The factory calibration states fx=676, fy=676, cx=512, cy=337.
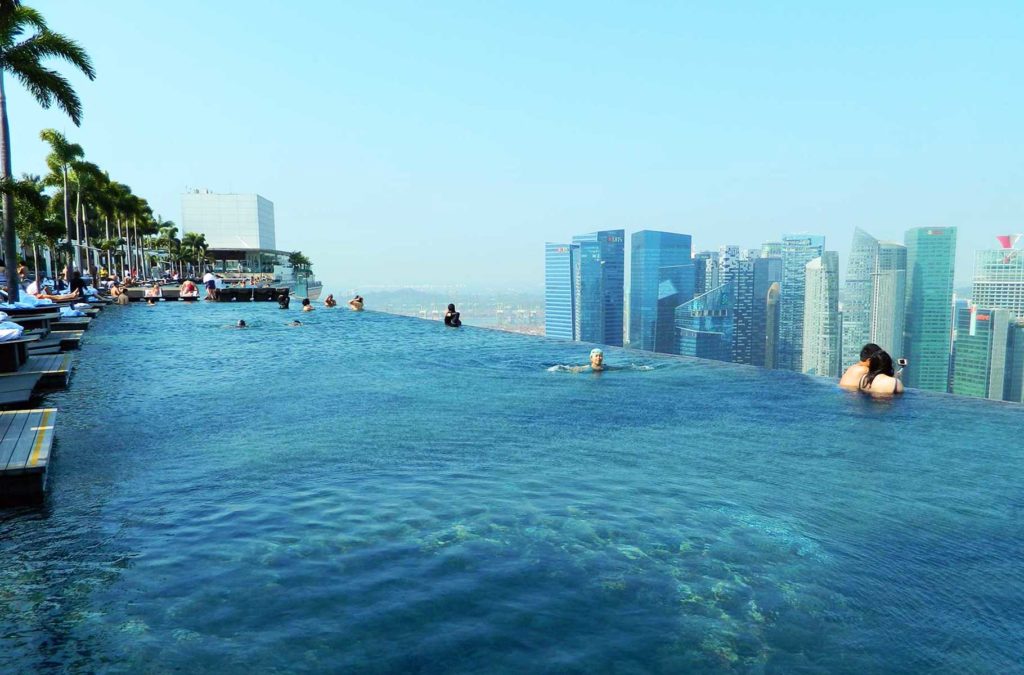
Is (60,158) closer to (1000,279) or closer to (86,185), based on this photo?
(86,185)

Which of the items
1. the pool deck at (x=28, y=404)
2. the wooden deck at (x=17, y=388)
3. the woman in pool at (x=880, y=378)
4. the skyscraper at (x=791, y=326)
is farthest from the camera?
the skyscraper at (x=791, y=326)

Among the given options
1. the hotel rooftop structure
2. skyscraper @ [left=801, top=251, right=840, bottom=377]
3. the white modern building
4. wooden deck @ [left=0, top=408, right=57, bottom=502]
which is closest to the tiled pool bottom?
wooden deck @ [left=0, top=408, right=57, bottom=502]

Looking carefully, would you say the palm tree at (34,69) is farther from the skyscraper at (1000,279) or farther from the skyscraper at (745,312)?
the skyscraper at (1000,279)

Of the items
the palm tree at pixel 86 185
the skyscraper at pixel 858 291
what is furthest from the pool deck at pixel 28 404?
the skyscraper at pixel 858 291

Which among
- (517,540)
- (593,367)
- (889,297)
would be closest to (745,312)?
(889,297)

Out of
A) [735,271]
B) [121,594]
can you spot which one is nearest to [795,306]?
[735,271]

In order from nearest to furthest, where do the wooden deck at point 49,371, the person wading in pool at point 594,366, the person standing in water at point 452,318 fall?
the wooden deck at point 49,371, the person wading in pool at point 594,366, the person standing in water at point 452,318

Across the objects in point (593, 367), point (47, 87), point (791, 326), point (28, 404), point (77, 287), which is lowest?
point (791, 326)
